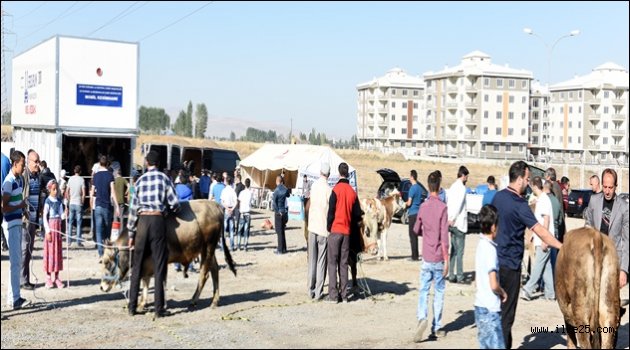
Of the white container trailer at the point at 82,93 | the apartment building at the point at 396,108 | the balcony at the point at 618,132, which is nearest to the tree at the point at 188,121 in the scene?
the apartment building at the point at 396,108

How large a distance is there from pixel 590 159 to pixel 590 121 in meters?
6.40

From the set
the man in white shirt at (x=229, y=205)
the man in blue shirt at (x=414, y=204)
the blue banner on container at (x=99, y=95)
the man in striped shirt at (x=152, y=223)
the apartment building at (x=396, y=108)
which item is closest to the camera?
the man in striped shirt at (x=152, y=223)

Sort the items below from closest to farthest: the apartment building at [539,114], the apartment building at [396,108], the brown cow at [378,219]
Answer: the brown cow at [378,219] → the apartment building at [539,114] → the apartment building at [396,108]

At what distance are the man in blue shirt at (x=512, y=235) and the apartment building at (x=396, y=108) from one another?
126859 millimetres

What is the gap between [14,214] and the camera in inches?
417

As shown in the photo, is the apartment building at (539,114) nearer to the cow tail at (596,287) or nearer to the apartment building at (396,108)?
the apartment building at (396,108)

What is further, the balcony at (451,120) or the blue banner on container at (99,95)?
the balcony at (451,120)

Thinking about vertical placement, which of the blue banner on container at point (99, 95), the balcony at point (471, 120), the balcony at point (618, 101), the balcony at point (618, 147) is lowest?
the blue banner on container at point (99, 95)

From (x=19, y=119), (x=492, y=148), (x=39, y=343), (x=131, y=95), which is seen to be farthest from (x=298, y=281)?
(x=492, y=148)

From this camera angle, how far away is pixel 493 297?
7094 millimetres

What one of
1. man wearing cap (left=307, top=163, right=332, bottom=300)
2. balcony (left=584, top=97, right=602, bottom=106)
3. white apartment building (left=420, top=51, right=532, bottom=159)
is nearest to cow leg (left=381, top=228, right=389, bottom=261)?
man wearing cap (left=307, top=163, right=332, bottom=300)

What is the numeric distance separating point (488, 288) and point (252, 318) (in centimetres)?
451

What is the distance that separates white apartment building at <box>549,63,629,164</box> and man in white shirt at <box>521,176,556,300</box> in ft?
350

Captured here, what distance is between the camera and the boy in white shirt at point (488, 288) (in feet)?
23.1
